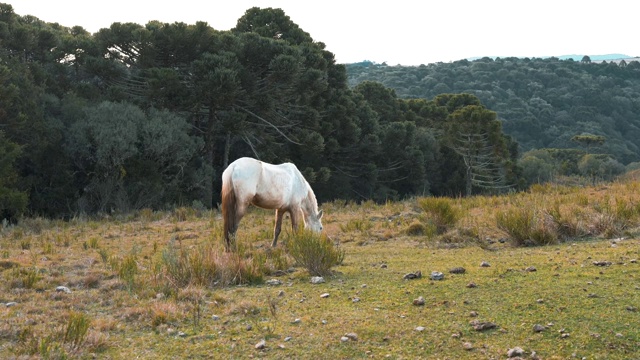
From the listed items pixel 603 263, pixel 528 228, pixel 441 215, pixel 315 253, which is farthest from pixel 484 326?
pixel 441 215

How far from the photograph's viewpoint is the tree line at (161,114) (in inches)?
844

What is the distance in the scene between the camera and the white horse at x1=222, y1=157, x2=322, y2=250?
955 cm

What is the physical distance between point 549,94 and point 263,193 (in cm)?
8796

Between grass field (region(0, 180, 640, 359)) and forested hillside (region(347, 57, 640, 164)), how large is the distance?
67.6m

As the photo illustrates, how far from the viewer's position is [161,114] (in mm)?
23250

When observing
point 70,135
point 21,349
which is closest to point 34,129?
point 70,135

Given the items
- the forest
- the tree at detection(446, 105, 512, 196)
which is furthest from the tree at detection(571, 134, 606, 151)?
the tree at detection(446, 105, 512, 196)

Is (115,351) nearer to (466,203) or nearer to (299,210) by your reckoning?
(299,210)

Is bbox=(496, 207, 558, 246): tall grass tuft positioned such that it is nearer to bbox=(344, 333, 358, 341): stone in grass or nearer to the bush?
the bush

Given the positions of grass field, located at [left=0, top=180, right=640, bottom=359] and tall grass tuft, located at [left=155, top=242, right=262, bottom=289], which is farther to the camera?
tall grass tuft, located at [left=155, top=242, right=262, bottom=289]

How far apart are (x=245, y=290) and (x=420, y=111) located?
148ft

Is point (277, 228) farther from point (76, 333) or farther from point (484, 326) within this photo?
point (484, 326)

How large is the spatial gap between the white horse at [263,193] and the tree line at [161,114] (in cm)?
1046

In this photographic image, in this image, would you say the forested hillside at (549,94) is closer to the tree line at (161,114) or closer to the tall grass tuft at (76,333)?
the tree line at (161,114)
